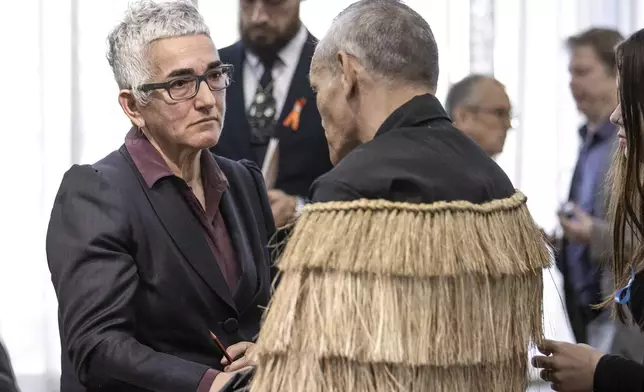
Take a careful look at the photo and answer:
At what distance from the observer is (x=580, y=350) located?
1.76m

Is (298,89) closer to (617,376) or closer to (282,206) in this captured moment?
(282,206)

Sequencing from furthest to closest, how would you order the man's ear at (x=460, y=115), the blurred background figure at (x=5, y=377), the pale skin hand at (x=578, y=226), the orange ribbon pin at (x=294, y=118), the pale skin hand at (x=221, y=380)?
the man's ear at (x=460, y=115) < the pale skin hand at (x=578, y=226) < the orange ribbon pin at (x=294, y=118) < the pale skin hand at (x=221, y=380) < the blurred background figure at (x=5, y=377)

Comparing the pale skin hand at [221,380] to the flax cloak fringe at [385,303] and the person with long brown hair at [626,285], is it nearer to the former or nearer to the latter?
the flax cloak fringe at [385,303]

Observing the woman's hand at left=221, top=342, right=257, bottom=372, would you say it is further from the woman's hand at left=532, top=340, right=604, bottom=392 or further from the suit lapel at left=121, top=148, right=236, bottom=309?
the woman's hand at left=532, top=340, right=604, bottom=392

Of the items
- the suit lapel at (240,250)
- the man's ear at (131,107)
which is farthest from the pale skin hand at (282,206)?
the man's ear at (131,107)

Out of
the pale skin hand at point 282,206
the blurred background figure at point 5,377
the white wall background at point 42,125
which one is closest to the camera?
the blurred background figure at point 5,377

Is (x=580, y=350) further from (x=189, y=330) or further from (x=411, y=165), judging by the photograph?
(x=189, y=330)

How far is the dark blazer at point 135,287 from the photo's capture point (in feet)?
5.77

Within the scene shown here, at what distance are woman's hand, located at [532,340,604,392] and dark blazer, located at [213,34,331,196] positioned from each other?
4.13 ft

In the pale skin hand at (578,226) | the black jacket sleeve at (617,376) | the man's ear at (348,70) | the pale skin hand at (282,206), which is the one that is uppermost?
the man's ear at (348,70)

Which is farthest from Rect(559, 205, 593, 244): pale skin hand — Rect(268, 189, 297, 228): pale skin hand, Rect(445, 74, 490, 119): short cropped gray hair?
Rect(268, 189, 297, 228): pale skin hand

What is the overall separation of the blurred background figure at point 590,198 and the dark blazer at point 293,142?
807 mm

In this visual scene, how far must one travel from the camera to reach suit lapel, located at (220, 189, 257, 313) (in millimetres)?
1932

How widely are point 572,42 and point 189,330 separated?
6.66 feet
